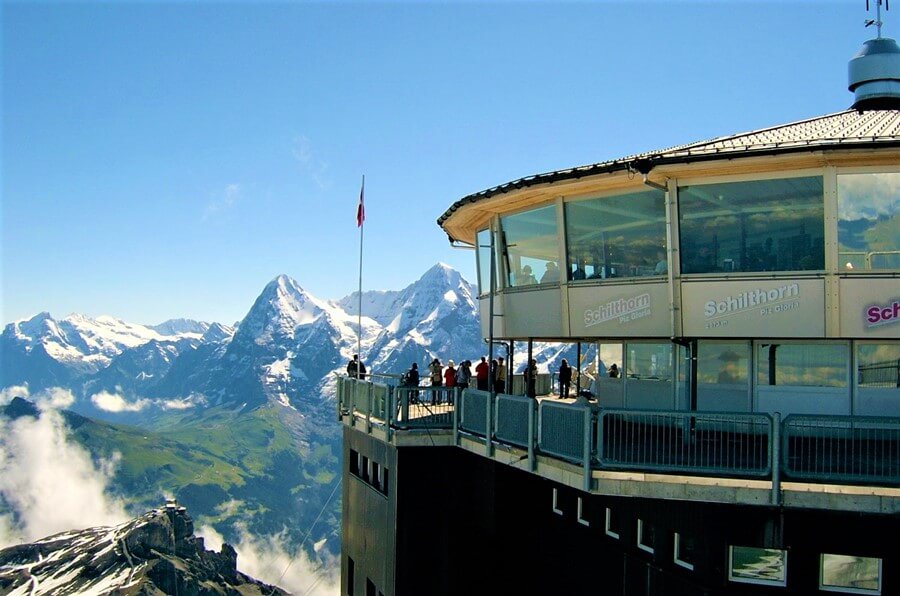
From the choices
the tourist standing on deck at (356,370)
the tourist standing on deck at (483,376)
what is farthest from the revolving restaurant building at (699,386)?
the tourist standing on deck at (356,370)

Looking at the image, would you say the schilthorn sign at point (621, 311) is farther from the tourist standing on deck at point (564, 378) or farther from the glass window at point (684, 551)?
the tourist standing on deck at point (564, 378)

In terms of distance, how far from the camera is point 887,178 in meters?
14.8

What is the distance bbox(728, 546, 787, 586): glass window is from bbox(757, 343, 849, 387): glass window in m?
3.26

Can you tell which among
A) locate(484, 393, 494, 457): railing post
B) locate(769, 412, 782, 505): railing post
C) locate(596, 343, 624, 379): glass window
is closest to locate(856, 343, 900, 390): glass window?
locate(769, 412, 782, 505): railing post

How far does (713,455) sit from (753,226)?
177 inches

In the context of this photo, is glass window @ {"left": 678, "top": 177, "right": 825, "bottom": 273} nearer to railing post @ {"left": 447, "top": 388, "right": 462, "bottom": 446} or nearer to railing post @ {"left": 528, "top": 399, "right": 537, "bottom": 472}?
railing post @ {"left": 528, "top": 399, "right": 537, "bottom": 472}

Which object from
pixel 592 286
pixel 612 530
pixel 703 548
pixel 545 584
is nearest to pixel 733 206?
pixel 592 286

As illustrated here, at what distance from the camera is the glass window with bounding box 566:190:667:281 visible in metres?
17.0

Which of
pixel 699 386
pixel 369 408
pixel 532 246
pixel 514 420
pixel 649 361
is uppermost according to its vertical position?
pixel 532 246

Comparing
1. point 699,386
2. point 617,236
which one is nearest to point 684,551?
point 699,386

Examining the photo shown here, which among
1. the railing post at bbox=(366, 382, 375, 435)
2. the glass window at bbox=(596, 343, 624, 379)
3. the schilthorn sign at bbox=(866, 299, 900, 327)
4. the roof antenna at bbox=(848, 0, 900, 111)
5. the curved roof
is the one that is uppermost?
the roof antenna at bbox=(848, 0, 900, 111)

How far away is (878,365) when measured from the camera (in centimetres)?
1550

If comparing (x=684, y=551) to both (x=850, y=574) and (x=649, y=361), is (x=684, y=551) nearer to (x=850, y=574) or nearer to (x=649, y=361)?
(x=850, y=574)

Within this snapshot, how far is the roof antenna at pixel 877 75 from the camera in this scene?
2100 cm
